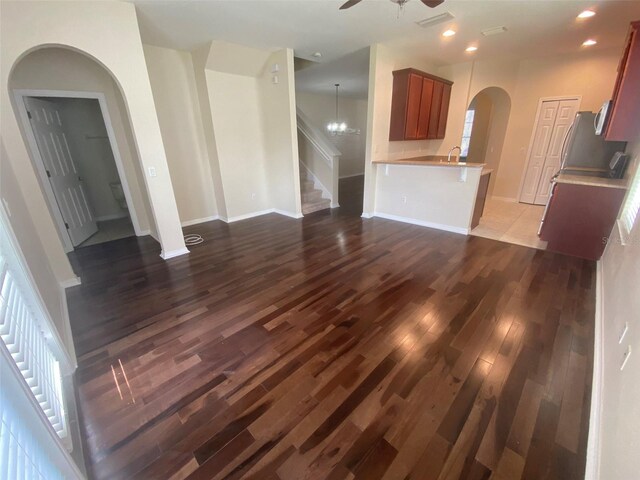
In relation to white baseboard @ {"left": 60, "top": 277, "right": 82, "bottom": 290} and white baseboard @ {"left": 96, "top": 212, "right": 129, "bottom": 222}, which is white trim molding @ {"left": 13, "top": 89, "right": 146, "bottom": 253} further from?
white baseboard @ {"left": 96, "top": 212, "right": 129, "bottom": 222}

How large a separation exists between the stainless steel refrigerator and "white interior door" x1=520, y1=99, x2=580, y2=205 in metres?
0.96

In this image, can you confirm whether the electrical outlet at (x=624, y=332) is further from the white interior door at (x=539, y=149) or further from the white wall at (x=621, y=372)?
the white interior door at (x=539, y=149)


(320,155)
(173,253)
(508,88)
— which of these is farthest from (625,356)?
(508,88)

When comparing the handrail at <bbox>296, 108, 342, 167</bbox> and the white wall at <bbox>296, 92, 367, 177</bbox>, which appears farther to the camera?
the white wall at <bbox>296, 92, 367, 177</bbox>

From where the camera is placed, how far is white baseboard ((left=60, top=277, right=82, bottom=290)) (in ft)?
Result: 9.35

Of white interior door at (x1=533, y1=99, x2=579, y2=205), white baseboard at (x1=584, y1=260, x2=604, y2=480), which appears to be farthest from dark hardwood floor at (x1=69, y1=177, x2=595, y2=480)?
white interior door at (x1=533, y1=99, x2=579, y2=205)

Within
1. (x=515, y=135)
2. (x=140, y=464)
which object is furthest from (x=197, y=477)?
(x=515, y=135)

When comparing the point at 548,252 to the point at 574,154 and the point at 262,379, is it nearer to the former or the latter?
the point at 574,154

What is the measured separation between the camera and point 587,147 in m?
3.93

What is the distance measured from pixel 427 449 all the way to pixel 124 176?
485 centimetres

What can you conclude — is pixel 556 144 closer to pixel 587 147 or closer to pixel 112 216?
pixel 587 147

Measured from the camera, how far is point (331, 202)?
19.7 feet

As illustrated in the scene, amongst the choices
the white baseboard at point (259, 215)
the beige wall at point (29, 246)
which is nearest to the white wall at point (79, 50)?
the beige wall at point (29, 246)

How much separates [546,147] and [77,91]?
788 cm
